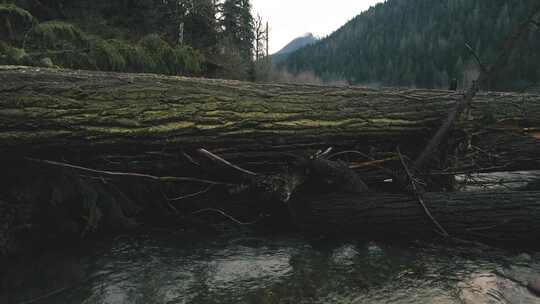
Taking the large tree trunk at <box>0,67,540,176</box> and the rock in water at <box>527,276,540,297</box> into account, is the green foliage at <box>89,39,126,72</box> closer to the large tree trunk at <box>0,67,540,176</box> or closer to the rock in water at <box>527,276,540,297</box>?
the large tree trunk at <box>0,67,540,176</box>

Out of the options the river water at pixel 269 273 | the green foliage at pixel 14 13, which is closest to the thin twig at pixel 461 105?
the river water at pixel 269 273

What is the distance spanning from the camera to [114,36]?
32.0 ft

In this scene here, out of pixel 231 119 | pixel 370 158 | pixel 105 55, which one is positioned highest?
pixel 105 55

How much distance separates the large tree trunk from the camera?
2330 mm

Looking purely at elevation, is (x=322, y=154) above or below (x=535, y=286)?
above

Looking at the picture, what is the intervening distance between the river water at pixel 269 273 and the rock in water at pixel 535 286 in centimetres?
4

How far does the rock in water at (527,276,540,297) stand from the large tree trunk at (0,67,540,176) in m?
1.47

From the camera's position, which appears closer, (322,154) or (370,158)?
(322,154)

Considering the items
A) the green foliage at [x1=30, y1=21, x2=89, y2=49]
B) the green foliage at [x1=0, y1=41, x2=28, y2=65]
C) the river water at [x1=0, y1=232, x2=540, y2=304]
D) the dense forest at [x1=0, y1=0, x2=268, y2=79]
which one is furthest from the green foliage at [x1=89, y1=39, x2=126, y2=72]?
the river water at [x1=0, y1=232, x2=540, y2=304]

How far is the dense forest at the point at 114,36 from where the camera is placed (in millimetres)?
6199

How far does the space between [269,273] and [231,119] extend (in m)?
1.16

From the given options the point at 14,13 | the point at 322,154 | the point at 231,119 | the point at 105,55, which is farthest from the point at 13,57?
the point at 322,154

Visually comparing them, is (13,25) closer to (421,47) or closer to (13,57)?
(13,57)

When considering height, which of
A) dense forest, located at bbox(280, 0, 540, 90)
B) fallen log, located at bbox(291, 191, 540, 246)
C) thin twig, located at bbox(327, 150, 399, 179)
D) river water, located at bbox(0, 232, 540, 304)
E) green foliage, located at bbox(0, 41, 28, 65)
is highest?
dense forest, located at bbox(280, 0, 540, 90)
